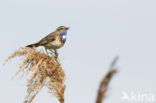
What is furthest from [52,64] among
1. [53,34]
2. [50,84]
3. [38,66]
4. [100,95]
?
[53,34]

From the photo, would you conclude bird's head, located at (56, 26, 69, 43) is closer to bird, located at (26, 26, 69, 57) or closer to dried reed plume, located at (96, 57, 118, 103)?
bird, located at (26, 26, 69, 57)

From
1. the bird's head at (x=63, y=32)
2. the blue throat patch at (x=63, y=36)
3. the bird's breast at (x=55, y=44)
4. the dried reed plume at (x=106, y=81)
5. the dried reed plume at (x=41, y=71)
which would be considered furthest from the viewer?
the bird's head at (x=63, y=32)

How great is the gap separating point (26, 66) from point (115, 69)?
4087 mm

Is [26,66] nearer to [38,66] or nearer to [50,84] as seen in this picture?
[38,66]

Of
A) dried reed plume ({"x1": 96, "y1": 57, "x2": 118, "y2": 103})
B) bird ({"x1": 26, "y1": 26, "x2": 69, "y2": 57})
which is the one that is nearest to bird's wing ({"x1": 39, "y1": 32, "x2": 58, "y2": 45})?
bird ({"x1": 26, "y1": 26, "x2": 69, "y2": 57})

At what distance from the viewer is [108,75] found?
1149 mm

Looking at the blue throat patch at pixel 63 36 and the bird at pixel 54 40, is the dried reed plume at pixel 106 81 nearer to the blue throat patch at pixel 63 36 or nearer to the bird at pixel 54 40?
the bird at pixel 54 40

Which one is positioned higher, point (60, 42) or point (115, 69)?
point (115, 69)

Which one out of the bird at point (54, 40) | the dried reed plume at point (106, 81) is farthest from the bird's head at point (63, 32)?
the dried reed plume at point (106, 81)

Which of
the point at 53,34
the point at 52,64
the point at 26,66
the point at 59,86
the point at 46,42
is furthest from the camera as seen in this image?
the point at 53,34

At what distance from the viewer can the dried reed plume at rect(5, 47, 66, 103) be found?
468cm

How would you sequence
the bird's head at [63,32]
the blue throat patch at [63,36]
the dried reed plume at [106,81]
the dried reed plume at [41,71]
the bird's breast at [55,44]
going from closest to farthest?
1. the dried reed plume at [106,81]
2. the dried reed plume at [41,71]
3. the bird's breast at [55,44]
4. the blue throat patch at [63,36]
5. the bird's head at [63,32]

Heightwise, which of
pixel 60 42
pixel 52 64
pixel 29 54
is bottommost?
pixel 60 42

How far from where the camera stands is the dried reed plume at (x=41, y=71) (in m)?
4.68
